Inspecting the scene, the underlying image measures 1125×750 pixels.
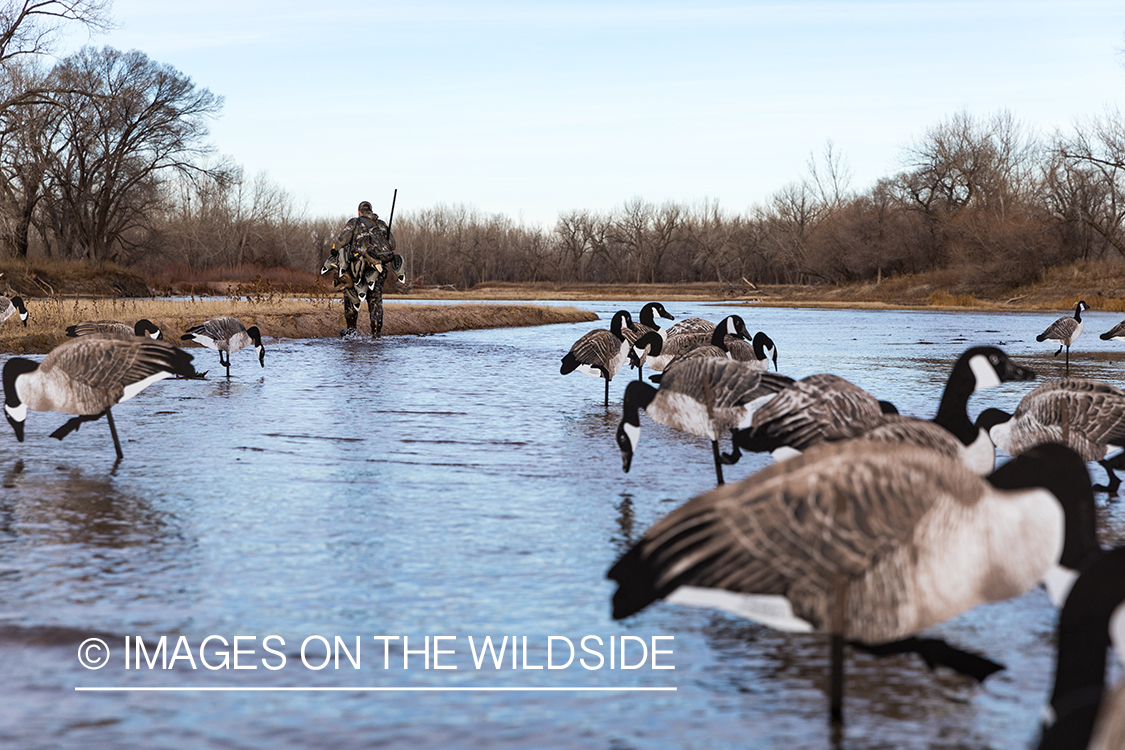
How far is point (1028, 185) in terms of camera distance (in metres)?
74.7

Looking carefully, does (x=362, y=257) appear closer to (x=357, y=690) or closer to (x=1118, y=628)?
(x=357, y=690)

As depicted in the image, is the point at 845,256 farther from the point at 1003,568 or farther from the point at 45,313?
the point at 1003,568

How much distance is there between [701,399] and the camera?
7.45 meters

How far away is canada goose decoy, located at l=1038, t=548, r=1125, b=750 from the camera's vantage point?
238 centimetres

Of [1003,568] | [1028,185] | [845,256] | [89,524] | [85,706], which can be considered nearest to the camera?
[1003,568]

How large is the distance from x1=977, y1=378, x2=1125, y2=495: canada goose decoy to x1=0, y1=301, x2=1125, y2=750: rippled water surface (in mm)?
454

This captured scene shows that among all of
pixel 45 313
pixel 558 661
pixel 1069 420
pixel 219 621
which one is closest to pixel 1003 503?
pixel 558 661

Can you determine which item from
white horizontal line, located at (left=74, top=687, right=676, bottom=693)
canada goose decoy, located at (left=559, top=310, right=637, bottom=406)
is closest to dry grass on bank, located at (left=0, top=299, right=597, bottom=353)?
canada goose decoy, located at (left=559, top=310, right=637, bottom=406)

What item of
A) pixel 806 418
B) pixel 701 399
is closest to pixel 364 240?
pixel 701 399

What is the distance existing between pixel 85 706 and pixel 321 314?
22.9 metres

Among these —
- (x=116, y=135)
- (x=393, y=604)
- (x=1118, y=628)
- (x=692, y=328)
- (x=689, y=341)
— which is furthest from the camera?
(x=116, y=135)

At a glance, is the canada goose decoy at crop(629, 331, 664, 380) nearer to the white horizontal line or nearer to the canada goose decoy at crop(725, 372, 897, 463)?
the canada goose decoy at crop(725, 372, 897, 463)

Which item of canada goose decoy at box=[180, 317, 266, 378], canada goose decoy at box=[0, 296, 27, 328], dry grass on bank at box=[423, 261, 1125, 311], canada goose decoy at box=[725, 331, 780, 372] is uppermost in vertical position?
dry grass on bank at box=[423, 261, 1125, 311]

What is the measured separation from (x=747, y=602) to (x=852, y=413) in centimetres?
318
